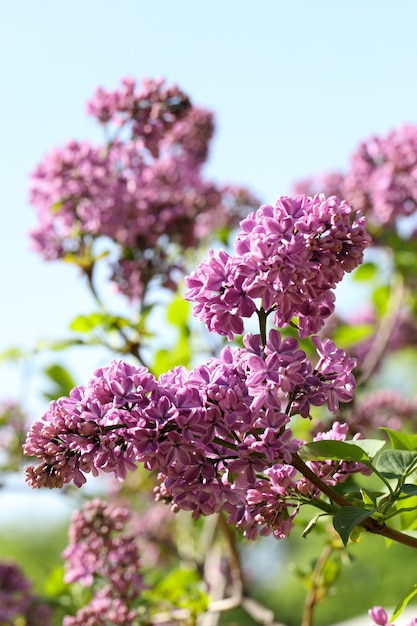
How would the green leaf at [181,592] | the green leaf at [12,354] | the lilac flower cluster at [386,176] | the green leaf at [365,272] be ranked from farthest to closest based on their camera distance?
the green leaf at [365,272]
the lilac flower cluster at [386,176]
the green leaf at [12,354]
the green leaf at [181,592]

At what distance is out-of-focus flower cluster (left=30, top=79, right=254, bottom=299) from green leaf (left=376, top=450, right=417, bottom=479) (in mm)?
1438

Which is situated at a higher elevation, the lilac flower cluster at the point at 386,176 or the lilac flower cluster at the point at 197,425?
the lilac flower cluster at the point at 386,176

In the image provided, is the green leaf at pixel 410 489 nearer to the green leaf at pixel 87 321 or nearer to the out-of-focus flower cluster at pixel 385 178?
the green leaf at pixel 87 321

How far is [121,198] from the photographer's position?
2611 millimetres

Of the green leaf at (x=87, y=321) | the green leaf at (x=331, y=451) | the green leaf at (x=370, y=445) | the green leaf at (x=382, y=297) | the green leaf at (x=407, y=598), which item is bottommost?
the green leaf at (x=407, y=598)

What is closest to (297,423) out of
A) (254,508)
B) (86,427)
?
(254,508)

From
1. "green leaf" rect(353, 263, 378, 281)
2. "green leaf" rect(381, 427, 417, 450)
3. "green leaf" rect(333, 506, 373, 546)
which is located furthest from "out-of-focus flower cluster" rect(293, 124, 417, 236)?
"green leaf" rect(333, 506, 373, 546)

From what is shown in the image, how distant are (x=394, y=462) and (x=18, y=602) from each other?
162 centimetres

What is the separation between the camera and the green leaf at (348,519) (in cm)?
102

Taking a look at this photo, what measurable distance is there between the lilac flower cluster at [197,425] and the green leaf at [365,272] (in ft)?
7.90

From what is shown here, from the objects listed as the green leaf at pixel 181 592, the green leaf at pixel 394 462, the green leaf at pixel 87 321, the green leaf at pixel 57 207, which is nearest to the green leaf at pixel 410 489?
the green leaf at pixel 394 462

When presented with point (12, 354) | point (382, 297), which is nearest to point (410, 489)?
point (12, 354)

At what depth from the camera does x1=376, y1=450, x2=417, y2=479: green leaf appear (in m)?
1.18

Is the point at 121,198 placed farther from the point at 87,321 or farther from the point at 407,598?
the point at 407,598
